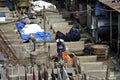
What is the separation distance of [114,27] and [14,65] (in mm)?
8167

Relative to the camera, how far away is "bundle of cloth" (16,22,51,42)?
76.5ft

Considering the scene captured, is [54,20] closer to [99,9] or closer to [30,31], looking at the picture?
[30,31]

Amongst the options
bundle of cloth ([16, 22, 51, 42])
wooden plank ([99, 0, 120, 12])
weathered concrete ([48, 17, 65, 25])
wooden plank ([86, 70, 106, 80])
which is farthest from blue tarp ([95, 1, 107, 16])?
wooden plank ([86, 70, 106, 80])

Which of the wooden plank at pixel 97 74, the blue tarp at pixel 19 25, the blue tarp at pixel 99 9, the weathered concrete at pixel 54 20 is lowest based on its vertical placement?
the wooden plank at pixel 97 74

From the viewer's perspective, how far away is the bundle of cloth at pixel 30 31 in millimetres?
23331

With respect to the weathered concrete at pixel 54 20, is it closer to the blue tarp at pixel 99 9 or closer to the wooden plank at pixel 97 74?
the blue tarp at pixel 99 9

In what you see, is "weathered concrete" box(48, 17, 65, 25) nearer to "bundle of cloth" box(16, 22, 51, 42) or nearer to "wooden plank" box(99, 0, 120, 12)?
"bundle of cloth" box(16, 22, 51, 42)

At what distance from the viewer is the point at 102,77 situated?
17.1 m

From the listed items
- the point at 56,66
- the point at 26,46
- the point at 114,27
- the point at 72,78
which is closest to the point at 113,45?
the point at 114,27

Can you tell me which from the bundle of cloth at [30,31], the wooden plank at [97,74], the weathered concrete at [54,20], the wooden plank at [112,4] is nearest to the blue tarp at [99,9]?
the wooden plank at [112,4]

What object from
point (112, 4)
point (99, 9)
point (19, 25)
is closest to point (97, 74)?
point (112, 4)

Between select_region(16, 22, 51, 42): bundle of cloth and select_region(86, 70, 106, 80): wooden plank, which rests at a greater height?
select_region(16, 22, 51, 42): bundle of cloth

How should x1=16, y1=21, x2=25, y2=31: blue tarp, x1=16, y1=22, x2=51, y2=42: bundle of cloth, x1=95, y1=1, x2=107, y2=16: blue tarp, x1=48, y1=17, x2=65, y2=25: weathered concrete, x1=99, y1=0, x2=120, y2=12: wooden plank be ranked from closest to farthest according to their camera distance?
x1=99, y1=0, x2=120, y2=12: wooden plank
x1=16, y1=22, x2=51, y2=42: bundle of cloth
x1=95, y1=1, x2=107, y2=16: blue tarp
x1=16, y1=21, x2=25, y2=31: blue tarp
x1=48, y1=17, x2=65, y2=25: weathered concrete

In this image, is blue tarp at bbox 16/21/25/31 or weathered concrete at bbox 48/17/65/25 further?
weathered concrete at bbox 48/17/65/25
